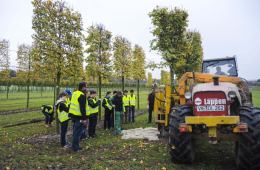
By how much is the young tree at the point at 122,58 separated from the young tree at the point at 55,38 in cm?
497

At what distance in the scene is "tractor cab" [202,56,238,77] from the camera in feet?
27.5

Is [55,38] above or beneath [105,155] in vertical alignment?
above

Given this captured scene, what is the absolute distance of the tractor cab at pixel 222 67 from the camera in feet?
27.5

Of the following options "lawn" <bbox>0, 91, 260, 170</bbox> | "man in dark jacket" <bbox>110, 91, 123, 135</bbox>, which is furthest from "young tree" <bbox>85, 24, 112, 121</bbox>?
"lawn" <bbox>0, 91, 260, 170</bbox>

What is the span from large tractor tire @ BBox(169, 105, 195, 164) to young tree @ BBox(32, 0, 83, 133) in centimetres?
614

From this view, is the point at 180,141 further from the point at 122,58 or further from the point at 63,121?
the point at 122,58

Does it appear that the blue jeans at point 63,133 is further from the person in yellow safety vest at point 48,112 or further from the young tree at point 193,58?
the young tree at point 193,58

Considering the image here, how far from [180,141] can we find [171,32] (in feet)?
29.4

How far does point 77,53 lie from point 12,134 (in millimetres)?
4687

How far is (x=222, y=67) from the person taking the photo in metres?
8.55

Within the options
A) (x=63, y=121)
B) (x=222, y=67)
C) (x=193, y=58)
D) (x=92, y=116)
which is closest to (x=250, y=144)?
(x=222, y=67)

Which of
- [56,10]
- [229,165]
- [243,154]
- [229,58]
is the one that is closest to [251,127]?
[243,154]

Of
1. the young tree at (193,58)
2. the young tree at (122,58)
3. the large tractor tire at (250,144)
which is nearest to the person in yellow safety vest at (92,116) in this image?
the large tractor tire at (250,144)

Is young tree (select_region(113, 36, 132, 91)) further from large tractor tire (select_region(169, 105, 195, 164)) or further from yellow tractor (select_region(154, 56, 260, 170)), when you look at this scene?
large tractor tire (select_region(169, 105, 195, 164))
